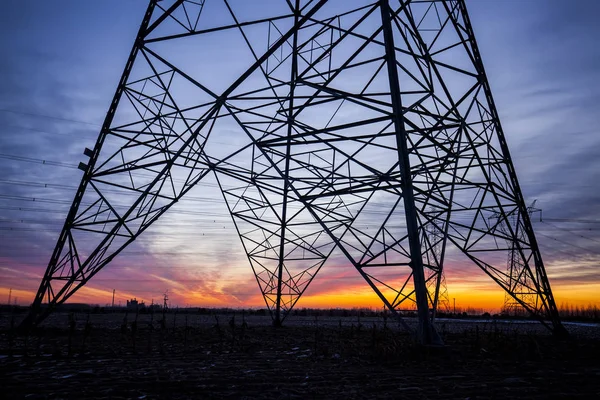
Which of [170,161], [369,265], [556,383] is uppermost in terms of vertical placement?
[170,161]

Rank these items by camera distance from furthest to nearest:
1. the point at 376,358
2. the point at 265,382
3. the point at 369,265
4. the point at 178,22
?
the point at 178,22 → the point at 369,265 → the point at 376,358 → the point at 265,382

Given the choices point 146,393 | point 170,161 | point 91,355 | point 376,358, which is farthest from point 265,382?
point 170,161

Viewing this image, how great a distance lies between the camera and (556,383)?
320 inches

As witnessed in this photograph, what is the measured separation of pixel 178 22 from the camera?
13.9m

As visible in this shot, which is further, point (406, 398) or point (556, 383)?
point (556, 383)

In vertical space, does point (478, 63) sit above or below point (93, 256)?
above

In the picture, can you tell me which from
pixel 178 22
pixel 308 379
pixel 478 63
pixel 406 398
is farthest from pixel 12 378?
pixel 478 63

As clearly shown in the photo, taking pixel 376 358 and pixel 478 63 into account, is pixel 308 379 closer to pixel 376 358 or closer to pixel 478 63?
pixel 376 358

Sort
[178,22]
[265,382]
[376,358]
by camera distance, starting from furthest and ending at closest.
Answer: [178,22]
[376,358]
[265,382]

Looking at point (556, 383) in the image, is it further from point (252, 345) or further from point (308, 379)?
point (252, 345)

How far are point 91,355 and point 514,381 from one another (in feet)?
33.6

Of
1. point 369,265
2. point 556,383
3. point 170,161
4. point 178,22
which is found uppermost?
point 178,22

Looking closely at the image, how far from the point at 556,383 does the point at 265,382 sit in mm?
5433

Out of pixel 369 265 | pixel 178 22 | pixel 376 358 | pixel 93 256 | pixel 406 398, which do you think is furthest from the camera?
pixel 93 256
